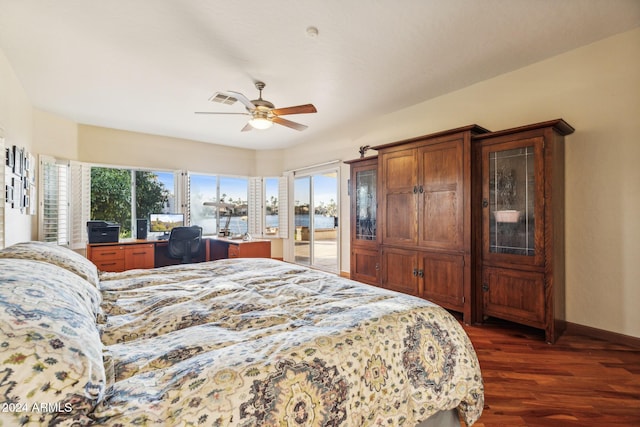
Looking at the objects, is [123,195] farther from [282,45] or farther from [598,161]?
[598,161]

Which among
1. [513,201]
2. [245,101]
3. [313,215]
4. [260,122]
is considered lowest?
[313,215]

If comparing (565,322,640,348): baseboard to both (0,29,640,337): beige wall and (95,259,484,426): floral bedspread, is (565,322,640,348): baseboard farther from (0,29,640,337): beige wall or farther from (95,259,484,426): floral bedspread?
(95,259,484,426): floral bedspread

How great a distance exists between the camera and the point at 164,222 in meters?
5.20

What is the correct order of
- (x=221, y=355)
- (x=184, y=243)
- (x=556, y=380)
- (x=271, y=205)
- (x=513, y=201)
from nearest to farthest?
(x=221, y=355) → (x=556, y=380) → (x=513, y=201) → (x=184, y=243) → (x=271, y=205)

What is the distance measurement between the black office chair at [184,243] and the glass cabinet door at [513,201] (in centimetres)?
411

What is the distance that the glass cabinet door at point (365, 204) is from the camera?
13.6 feet

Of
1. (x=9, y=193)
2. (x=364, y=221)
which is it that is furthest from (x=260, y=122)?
(x=9, y=193)

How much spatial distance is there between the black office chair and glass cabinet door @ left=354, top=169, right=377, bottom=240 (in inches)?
102

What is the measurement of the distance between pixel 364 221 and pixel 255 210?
3161 mm

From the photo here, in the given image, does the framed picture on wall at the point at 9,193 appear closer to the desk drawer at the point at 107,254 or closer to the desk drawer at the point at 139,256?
the desk drawer at the point at 107,254

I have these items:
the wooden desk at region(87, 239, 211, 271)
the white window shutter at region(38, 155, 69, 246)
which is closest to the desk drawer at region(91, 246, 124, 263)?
the wooden desk at region(87, 239, 211, 271)

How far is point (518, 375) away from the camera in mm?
2088

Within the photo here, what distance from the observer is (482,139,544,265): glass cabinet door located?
266 centimetres

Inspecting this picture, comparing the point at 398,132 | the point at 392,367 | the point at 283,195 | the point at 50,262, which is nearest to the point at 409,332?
the point at 392,367
